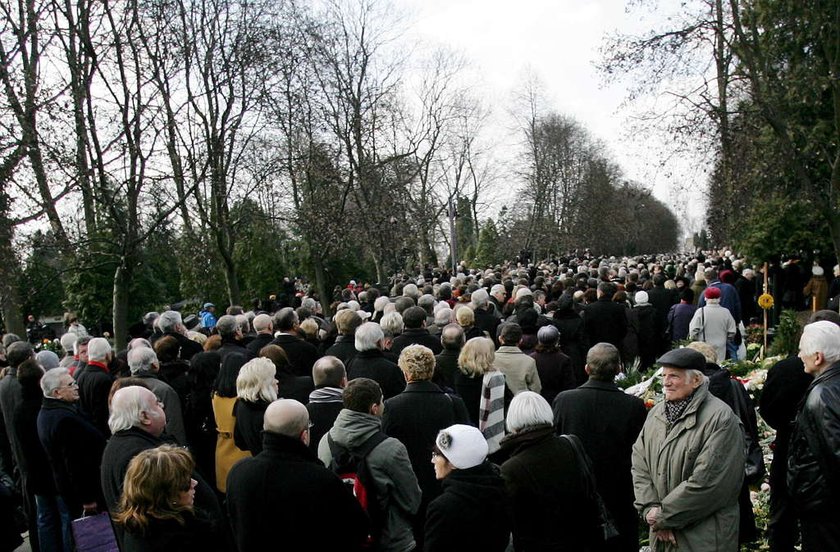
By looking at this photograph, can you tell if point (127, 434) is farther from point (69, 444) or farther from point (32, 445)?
point (32, 445)

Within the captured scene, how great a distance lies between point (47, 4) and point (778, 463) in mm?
11129

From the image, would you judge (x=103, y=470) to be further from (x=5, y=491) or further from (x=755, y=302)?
(x=755, y=302)

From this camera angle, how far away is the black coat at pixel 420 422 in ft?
17.5

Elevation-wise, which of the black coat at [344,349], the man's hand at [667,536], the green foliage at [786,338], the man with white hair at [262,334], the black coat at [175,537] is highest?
the man with white hair at [262,334]

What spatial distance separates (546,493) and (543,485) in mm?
49

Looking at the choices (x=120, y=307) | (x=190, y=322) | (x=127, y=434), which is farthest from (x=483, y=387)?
(x=190, y=322)

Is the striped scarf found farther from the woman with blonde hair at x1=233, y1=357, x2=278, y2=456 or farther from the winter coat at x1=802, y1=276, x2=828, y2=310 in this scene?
the winter coat at x1=802, y1=276, x2=828, y2=310

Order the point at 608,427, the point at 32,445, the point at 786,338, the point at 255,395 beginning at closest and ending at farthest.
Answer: the point at 608,427 → the point at 255,395 → the point at 32,445 → the point at 786,338

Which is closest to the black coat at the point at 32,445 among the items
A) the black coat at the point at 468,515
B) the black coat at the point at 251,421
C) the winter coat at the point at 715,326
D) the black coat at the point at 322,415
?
the black coat at the point at 251,421

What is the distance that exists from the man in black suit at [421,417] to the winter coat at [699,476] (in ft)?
4.93

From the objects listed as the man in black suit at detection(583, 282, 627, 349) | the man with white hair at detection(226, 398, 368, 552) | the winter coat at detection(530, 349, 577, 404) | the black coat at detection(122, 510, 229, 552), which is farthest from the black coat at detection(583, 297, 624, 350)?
the black coat at detection(122, 510, 229, 552)

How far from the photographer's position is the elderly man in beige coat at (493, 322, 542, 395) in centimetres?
726

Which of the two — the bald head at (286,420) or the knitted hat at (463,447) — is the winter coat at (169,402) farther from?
the knitted hat at (463,447)

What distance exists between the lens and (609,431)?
5.18 meters
